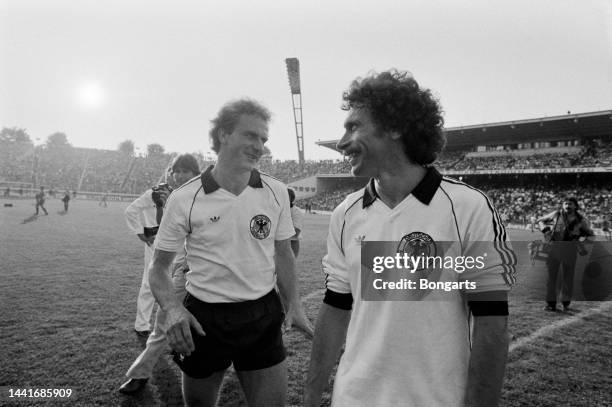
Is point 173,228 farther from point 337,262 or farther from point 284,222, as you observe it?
point 337,262

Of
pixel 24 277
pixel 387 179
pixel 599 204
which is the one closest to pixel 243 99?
pixel 387 179

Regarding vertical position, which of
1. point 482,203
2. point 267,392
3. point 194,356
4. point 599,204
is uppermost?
point 482,203

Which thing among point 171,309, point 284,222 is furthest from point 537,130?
point 171,309

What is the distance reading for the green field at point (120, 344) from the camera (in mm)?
4023

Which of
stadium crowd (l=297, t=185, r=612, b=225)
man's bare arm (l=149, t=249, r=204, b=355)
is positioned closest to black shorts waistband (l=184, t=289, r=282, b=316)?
man's bare arm (l=149, t=249, r=204, b=355)

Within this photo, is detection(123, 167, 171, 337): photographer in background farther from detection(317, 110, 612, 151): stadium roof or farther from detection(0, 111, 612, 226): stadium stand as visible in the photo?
detection(317, 110, 612, 151): stadium roof

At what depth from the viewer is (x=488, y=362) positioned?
1379 mm

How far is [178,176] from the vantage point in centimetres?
488

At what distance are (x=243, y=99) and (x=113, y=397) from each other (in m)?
3.16

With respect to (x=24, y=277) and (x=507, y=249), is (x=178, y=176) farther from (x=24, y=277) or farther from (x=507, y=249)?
(x=24, y=277)

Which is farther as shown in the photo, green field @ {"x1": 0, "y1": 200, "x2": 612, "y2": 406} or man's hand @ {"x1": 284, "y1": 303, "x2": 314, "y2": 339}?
green field @ {"x1": 0, "y1": 200, "x2": 612, "y2": 406}

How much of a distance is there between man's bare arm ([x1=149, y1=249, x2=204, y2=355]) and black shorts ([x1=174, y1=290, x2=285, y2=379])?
0.67 feet

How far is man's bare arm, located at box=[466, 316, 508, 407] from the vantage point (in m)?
1.38

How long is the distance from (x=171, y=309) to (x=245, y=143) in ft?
4.11
